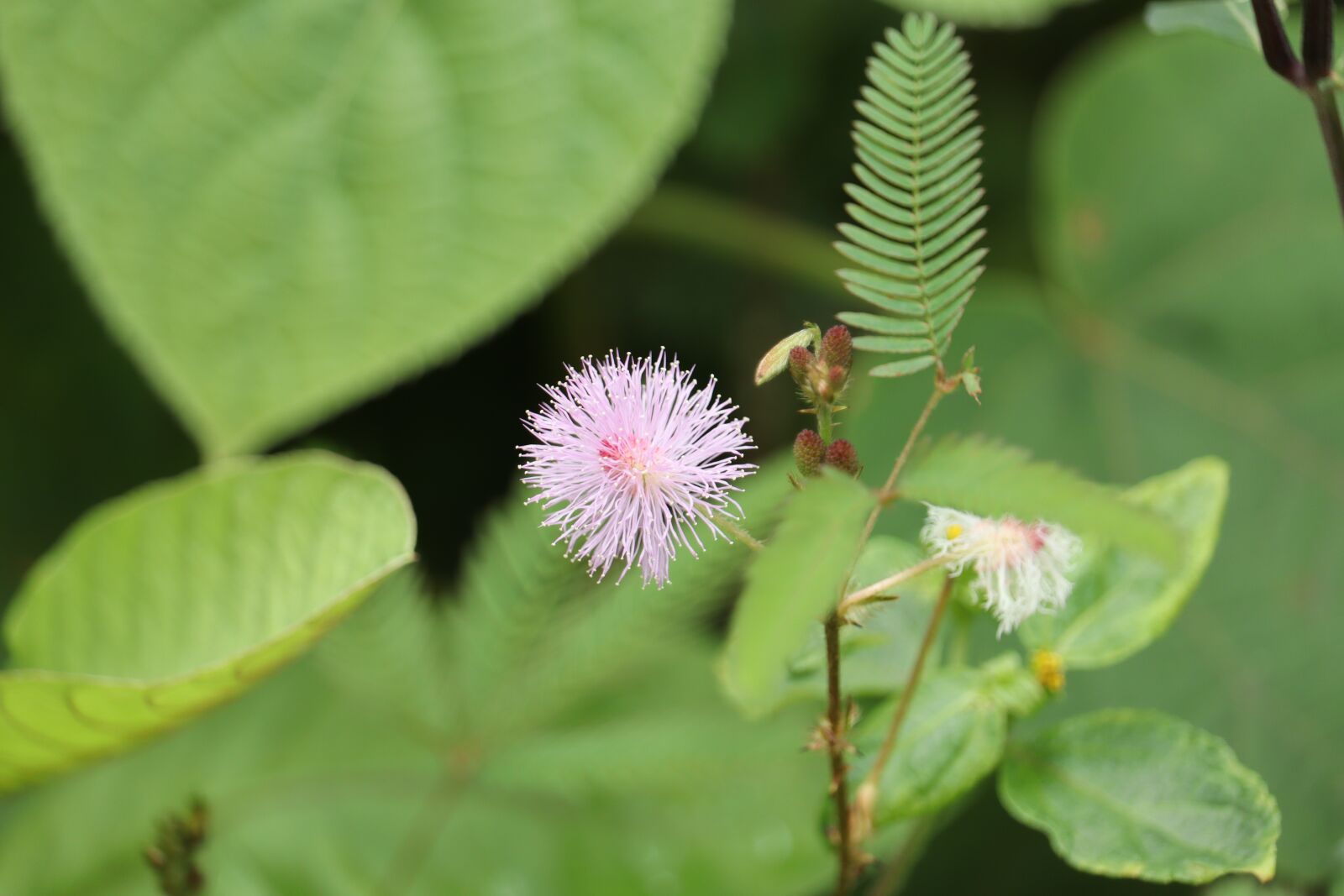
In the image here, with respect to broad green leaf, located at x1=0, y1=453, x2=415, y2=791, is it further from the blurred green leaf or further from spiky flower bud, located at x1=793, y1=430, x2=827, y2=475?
the blurred green leaf

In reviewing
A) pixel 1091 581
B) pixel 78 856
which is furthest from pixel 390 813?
pixel 1091 581

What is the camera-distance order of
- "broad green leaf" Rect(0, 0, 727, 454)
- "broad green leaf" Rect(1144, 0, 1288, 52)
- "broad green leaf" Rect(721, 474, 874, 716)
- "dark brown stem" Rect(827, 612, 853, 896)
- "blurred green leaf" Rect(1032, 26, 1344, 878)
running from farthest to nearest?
"blurred green leaf" Rect(1032, 26, 1344, 878) → "broad green leaf" Rect(0, 0, 727, 454) → "broad green leaf" Rect(1144, 0, 1288, 52) → "dark brown stem" Rect(827, 612, 853, 896) → "broad green leaf" Rect(721, 474, 874, 716)

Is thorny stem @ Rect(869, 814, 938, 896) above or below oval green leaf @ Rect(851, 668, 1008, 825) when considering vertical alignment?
below

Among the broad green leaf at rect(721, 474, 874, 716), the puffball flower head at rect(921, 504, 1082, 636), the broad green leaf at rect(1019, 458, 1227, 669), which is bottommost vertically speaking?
the broad green leaf at rect(1019, 458, 1227, 669)

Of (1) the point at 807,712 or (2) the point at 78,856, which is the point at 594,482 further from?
(2) the point at 78,856

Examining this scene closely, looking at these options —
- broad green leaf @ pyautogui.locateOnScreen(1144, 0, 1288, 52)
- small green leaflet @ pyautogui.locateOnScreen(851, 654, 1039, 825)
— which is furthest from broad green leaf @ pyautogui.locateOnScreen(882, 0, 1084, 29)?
small green leaflet @ pyautogui.locateOnScreen(851, 654, 1039, 825)

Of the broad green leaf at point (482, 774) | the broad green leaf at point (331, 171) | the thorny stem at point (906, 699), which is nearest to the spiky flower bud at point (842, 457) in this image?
the thorny stem at point (906, 699)

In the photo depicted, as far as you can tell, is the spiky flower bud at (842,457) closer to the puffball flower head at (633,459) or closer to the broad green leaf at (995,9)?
the puffball flower head at (633,459)

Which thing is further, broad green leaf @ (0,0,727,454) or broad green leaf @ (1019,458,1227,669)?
broad green leaf @ (0,0,727,454)
